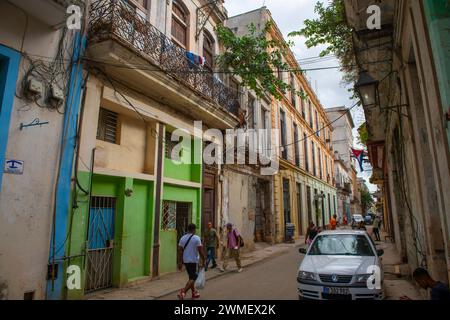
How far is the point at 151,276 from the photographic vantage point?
29.5 ft

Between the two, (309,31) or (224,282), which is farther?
(309,31)

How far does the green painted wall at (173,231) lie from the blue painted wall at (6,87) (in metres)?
5.21

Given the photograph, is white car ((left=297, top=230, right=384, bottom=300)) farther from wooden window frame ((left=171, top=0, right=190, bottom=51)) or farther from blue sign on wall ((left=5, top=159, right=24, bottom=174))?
wooden window frame ((left=171, top=0, right=190, bottom=51))

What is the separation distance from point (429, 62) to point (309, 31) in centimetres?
781

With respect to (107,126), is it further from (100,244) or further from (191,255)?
(191,255)

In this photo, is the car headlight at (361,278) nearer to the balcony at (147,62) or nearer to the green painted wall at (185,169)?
the balcony at (147,62)

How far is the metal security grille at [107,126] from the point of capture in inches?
334

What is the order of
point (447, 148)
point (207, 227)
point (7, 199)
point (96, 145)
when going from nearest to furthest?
point (447, 148), point (7, 199), point (96, 145), point (207, 227)

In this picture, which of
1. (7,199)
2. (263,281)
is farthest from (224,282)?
(7,199)

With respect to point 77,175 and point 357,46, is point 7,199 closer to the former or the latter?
point 77,175

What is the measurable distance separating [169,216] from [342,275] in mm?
6411

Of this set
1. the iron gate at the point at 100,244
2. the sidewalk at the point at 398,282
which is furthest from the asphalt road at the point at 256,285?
the sidewalk at the point at 398,282

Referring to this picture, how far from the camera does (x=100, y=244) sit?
7.89 m

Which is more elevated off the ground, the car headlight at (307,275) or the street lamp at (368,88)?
the street lamp at (368,88)
